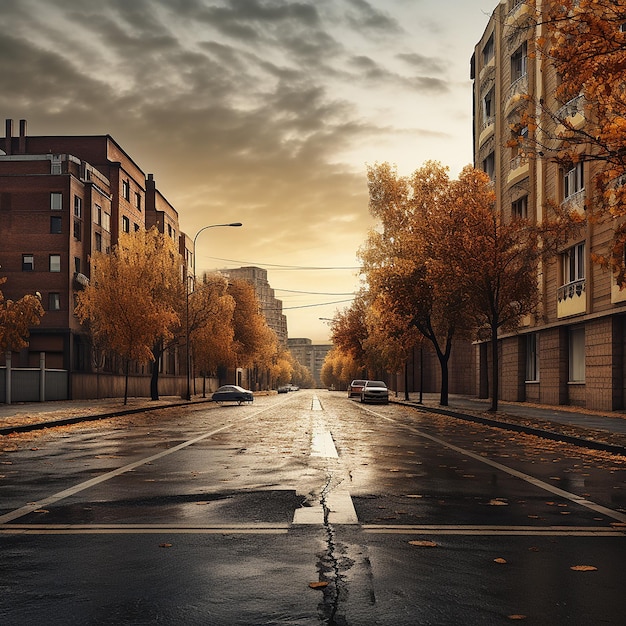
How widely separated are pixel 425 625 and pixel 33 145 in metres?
73.3

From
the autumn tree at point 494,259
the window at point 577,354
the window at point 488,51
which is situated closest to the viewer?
the autumn tree at point 494,259

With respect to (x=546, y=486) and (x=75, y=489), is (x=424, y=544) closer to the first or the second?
(x=546, y=486)

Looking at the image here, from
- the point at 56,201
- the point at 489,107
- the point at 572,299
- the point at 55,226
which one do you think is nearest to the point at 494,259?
the point at 572,299

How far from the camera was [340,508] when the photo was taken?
8609 mm

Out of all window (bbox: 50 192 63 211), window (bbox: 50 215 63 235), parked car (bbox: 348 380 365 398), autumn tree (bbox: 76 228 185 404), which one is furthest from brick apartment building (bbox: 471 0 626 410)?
window (bbox: 50 215 63 235)

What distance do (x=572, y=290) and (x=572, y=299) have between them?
1.34 feet

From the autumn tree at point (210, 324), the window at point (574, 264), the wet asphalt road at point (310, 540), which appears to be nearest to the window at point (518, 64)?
the window at point (574, 264)

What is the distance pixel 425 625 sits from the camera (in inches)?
178

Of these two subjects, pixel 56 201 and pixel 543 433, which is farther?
pixel 56 201

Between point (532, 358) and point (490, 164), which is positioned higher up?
point (490, 164)

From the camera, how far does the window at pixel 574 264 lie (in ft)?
115

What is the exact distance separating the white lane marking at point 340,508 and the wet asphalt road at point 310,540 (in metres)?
0.03

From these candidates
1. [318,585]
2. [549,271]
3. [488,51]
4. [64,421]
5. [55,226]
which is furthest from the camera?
[55,226]

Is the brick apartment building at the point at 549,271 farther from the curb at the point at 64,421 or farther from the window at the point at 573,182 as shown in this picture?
the curb at the point at 64,421
